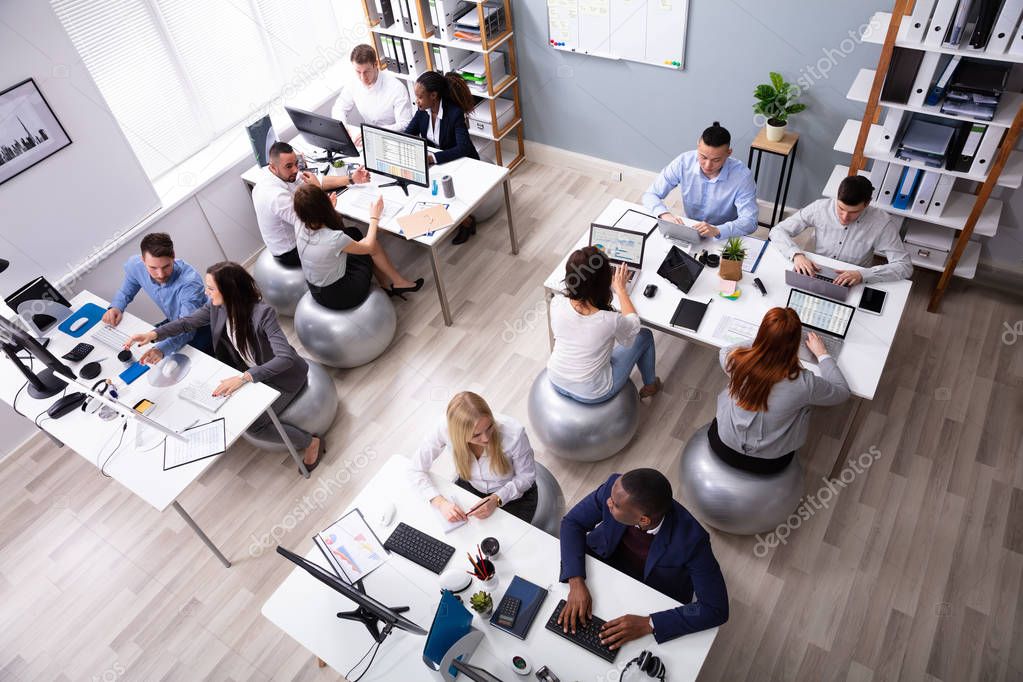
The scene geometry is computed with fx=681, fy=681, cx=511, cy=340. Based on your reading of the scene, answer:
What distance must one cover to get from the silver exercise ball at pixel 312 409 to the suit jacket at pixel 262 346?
0.28 ft

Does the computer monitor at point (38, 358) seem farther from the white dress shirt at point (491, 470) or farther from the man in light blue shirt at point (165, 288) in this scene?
the white dress shirt at point (491, 470)

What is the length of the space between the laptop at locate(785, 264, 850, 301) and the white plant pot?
147cm

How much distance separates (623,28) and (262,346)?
3.48 metres

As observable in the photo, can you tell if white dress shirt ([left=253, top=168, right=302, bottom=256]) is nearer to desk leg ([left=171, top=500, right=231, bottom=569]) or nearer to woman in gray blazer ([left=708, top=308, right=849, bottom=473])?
desk leg ([left=171, top=500, right=231, bottom=569])

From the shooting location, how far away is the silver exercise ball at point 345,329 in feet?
14.6

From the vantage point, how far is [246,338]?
367 cm

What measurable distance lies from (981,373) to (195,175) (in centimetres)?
557

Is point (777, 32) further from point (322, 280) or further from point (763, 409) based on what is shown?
point (322, 280)

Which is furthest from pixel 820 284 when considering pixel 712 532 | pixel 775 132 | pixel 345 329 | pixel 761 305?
pixel 345 329

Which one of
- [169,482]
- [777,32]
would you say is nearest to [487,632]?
[169,482]

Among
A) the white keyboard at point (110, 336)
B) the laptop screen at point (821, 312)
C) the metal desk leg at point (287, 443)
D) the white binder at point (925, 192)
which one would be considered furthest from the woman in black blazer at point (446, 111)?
the white binder at point (925, 192)

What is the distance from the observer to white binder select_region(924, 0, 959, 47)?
343cm

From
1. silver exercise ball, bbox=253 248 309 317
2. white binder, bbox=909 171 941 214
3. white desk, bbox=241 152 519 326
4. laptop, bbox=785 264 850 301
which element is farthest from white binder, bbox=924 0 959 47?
silver exercise ball, bbox=253 248 309 317

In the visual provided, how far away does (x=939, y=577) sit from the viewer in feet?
11.0
